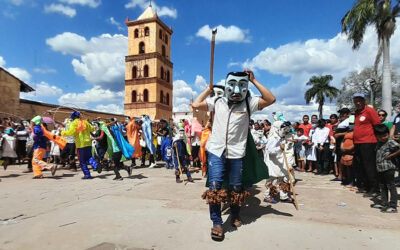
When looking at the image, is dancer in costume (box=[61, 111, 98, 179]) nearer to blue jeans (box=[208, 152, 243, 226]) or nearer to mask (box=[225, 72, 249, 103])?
blue jeans (box=[208, 152, 243, 226])

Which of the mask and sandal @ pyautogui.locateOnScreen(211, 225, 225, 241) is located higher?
the mask

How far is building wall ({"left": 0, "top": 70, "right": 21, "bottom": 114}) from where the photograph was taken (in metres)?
14.3

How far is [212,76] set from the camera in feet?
12.6

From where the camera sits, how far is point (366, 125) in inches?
196

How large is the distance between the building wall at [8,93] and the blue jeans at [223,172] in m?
15.6

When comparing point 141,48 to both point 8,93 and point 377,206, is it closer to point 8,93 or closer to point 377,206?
point 8,93

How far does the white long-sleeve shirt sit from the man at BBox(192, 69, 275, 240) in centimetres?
585

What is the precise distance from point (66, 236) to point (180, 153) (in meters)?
4.33

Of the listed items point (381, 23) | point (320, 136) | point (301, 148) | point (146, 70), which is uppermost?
point (146, 70)

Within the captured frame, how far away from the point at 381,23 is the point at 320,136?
9176 millimetres

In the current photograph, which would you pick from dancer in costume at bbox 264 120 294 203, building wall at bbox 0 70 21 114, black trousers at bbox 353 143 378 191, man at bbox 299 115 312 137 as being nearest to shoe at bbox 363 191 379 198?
black trousers at bbox 353 143 378 191

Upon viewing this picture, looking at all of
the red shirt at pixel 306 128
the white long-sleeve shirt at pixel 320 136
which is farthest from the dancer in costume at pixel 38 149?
the red shirt at pixel 306 128

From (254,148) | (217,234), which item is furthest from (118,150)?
(217,234)

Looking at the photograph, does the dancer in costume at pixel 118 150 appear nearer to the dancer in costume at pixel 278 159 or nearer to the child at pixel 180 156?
the child at pixel 180 156
